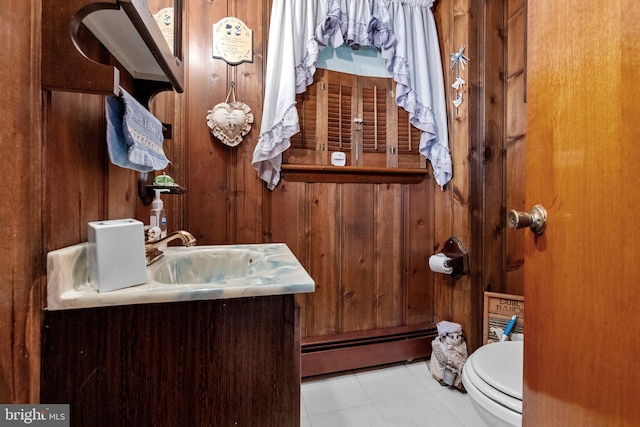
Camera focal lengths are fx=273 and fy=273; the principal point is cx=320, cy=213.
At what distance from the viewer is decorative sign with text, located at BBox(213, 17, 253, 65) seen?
1.58 m

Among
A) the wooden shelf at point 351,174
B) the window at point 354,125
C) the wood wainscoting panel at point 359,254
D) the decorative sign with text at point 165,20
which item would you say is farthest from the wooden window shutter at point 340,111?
the decorative sign with text at point 165,20

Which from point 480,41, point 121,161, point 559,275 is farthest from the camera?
point 480,41

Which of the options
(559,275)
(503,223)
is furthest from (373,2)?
(559,275)

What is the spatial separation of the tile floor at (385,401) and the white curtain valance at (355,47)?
1.22 metres

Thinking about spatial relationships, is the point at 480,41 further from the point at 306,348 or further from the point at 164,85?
the point at 306,348

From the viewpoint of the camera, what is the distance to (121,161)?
72cm

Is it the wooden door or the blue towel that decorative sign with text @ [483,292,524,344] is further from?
the blue towel

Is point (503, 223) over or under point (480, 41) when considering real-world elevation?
under

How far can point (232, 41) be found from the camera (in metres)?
1.59

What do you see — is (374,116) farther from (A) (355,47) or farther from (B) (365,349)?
(B) (365,349)

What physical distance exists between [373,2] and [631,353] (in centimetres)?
209

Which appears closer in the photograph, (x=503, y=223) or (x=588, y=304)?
(x=588, y=304)

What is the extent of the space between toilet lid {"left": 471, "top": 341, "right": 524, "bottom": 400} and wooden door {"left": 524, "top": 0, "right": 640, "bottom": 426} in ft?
0.85

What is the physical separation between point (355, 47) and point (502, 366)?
6.08 feet
